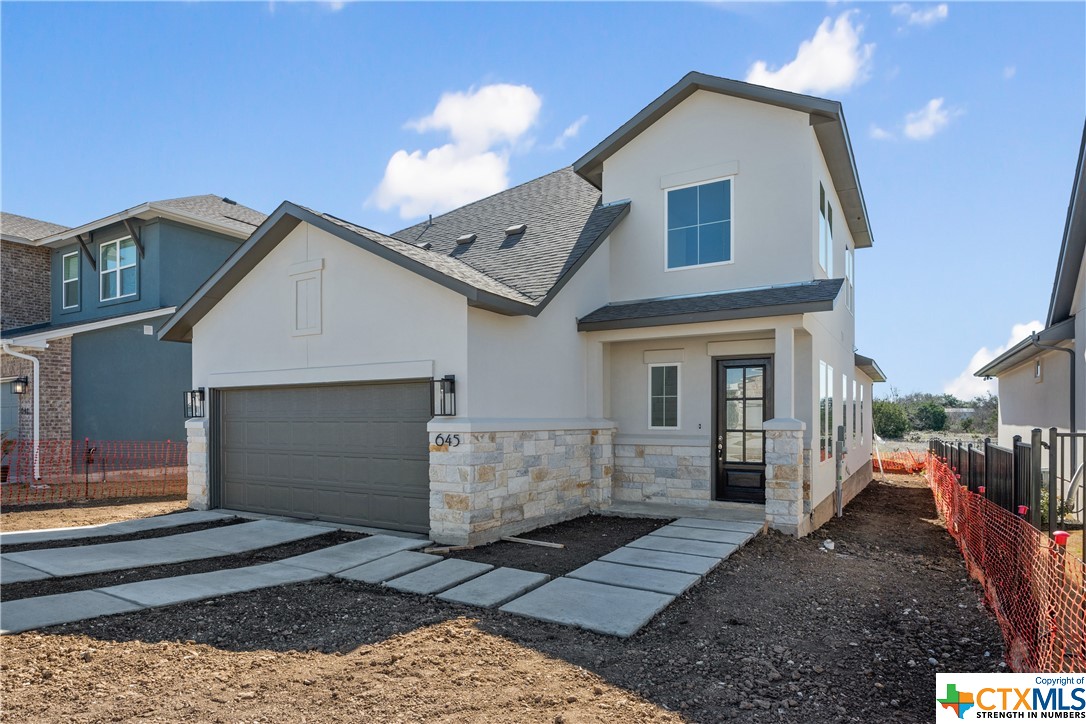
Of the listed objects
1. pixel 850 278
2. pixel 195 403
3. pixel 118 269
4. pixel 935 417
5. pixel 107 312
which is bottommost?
pixel 935 417

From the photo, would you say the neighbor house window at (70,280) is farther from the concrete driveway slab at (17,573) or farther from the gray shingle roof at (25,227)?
the concrete driveway slab at (17,573)

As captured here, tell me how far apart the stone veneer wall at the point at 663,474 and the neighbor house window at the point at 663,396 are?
0.44 m

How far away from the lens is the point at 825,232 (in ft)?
35.4

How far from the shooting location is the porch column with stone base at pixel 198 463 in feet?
35.3

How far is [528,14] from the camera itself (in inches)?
375

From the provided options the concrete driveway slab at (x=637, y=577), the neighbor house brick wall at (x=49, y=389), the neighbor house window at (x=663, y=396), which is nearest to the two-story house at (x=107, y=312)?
the neighbor house brick wall at (x=49, y=389)

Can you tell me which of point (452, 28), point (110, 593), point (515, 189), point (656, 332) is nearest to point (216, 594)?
point (110, 593)

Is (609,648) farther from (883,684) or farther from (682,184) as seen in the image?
(682,184)

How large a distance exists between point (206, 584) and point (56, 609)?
1.22 metres

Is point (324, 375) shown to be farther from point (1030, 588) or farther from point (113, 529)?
point (1030, 588)

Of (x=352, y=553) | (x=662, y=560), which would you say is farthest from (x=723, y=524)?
(x=352, y=553)

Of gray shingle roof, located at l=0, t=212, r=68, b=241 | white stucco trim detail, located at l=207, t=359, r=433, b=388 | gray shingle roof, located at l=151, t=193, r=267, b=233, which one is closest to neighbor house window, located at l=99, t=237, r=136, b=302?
gray shingle roof, located at l=151, t=193, r=267, b=233

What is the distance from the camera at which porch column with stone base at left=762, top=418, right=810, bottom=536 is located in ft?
28.2

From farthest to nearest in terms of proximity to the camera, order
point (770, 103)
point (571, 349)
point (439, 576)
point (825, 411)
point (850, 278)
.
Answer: point (850, 278), point (825, 411), point (571, 349), point (770, 103), point (439, 576)
